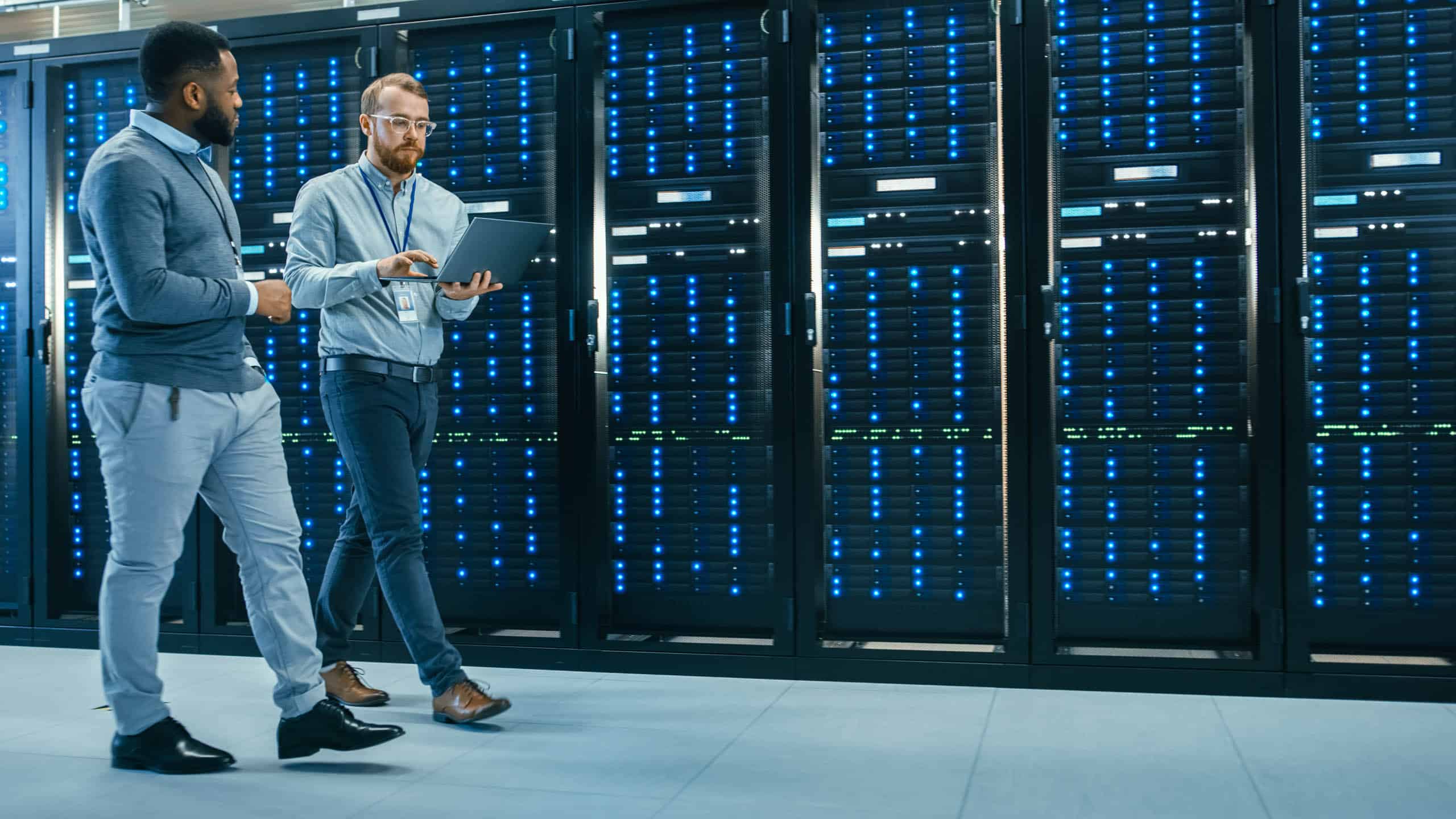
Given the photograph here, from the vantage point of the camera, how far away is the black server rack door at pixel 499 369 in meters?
3.48

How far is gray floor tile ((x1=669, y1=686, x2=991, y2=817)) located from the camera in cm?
213

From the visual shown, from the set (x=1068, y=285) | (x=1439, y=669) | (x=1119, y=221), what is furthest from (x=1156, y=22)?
(x=1439, y=669)

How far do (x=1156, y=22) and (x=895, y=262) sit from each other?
3.24ft

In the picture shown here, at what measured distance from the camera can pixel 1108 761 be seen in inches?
92.8

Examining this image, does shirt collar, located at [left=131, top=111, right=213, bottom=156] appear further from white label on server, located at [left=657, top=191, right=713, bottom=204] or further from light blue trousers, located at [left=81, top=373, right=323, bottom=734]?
white label on server, located at [left=657, top=191, right=713, bottom=204]

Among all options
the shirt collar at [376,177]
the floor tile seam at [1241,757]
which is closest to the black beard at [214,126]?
the shirt collar at [376,177]

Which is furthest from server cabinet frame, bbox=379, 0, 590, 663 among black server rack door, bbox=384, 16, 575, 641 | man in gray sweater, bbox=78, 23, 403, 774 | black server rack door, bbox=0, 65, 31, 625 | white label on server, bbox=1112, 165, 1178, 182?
black server rack door, bbox=0, 65, 31, 625

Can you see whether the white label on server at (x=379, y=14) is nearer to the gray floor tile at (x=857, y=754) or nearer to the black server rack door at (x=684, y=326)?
the black server rack door at (x=684, y=326)

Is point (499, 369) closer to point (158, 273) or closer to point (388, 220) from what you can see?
point (388, 220)

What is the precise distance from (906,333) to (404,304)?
1431mm

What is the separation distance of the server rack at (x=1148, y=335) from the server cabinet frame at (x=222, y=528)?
213 centimetres

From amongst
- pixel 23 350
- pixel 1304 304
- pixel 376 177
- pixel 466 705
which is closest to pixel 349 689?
pixel 466 705

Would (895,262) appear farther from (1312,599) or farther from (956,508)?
(1312,599)

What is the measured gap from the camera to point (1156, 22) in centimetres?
309
